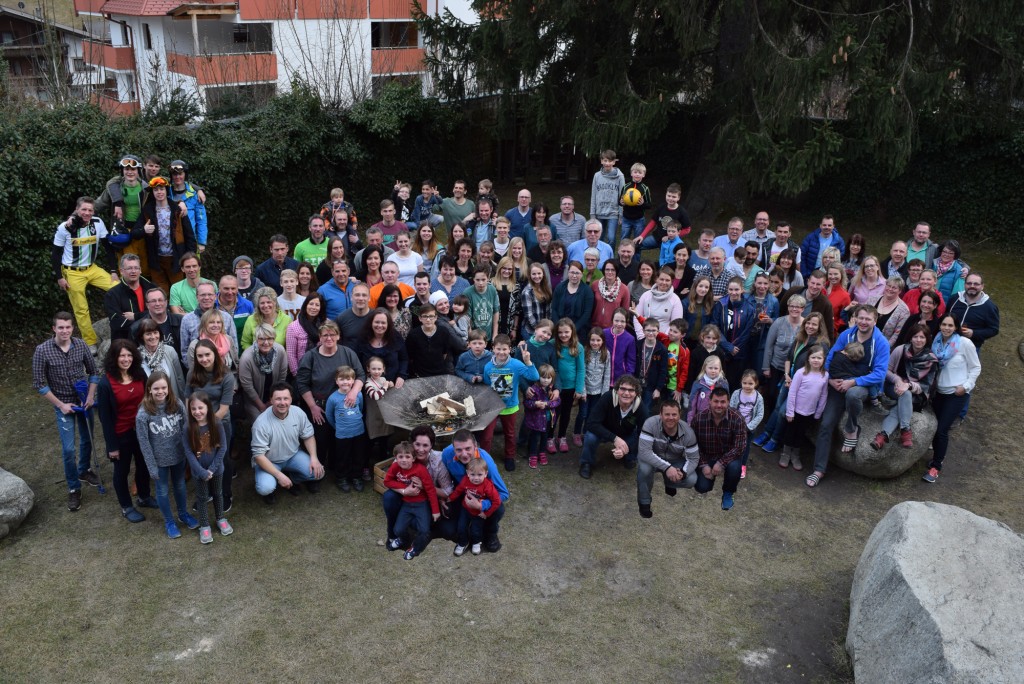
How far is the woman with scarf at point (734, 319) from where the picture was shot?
28.9ft

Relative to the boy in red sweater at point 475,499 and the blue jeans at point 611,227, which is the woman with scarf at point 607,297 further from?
the boy in red sweater at point 475,499

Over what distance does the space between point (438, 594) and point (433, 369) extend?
244 cm

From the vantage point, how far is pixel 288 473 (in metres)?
7.79

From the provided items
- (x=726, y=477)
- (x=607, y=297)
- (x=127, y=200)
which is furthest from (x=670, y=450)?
(x=127, y=200)

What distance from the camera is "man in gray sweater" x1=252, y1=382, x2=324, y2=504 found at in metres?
7.45

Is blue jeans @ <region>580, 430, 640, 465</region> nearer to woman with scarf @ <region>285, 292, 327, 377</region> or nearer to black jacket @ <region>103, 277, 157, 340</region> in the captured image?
woman with scarf @ <region>285, 292, 327, 377</region>

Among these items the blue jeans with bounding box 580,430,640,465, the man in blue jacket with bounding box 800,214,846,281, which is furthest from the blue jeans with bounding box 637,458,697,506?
the man in blue jacket with bounding box 800,214,846,281

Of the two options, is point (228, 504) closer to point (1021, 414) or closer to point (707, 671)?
point (707, 671)

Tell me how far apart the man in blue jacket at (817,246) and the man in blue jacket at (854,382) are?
7.59 feet

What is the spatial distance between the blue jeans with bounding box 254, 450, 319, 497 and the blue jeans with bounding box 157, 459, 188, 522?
0.64 meters

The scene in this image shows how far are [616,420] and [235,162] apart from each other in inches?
297

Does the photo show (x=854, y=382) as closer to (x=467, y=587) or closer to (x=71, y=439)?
(x=467, y=587)

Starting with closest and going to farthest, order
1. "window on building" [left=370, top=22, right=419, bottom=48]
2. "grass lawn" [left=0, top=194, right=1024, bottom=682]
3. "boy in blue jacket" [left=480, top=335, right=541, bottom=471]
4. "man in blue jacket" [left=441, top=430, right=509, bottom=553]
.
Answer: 1. "grass lawn" [left=0, top=194, right=1024, bottom=682]
2. "man in blue jacket" [left=441, top=430, right=509, bottom=553]
3. "boy in blue jacket" [left=480, top=335, right=541, bottom=471]
4. "window on building" [left=370, top=22, right=419, bottom=48]

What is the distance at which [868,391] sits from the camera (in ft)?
27.2
